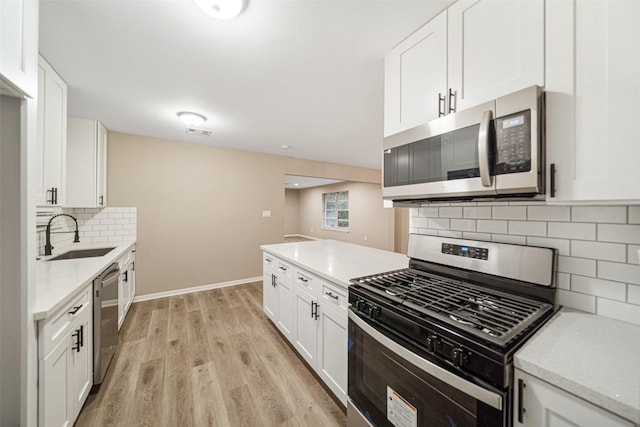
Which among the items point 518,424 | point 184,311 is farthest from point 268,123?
point 518,424

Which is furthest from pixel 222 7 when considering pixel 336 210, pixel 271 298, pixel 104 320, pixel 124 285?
pixel 336 210

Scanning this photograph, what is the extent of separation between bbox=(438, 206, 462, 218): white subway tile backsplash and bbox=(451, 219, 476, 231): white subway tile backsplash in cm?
3

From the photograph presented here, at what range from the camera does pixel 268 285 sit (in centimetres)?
267

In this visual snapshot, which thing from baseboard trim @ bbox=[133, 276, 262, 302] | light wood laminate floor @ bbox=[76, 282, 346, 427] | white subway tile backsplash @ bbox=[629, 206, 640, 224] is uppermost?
white subway tile backsplash @ bbox=[629, 206, 640, 224]

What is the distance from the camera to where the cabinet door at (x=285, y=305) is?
7.02 feet

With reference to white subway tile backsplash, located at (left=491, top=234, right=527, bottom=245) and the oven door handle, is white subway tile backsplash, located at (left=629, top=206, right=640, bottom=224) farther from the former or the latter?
the oven door handle

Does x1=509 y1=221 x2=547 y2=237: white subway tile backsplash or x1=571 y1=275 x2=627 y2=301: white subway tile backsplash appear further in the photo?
x1=509 y1=221 x2=547 y2=237: white subway tile backsplash

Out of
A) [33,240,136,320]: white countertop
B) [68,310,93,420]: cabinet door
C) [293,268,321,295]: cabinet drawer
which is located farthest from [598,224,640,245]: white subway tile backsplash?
[68,310,93,420]: cabinet door

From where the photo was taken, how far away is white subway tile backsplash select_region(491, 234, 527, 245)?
3.95ft

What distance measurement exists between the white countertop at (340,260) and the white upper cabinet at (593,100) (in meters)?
1.07

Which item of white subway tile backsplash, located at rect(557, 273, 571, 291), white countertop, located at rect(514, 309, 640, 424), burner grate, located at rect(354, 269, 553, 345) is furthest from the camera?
white subway tile backsplash, located at rect(557, 273, 571, 291)

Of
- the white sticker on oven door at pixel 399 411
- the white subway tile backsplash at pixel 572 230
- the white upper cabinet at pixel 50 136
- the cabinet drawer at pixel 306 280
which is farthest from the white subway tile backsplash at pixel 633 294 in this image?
the white upper cabinet at pixel 50 136

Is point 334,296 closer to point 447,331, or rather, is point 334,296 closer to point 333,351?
point 333,351

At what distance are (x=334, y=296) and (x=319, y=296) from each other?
0.20 metres
